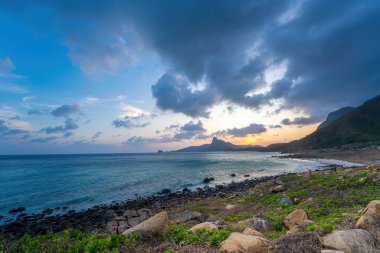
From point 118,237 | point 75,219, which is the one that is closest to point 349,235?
point 118,237

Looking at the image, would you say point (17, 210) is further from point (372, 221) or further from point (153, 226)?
point (372, 221)

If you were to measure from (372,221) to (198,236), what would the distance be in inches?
262

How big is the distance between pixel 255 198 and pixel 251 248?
15.4 metres

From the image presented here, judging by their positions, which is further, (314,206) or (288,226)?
(314,206)

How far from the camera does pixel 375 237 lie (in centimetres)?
690

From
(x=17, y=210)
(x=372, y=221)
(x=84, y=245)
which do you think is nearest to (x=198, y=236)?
(x=84, y=245)

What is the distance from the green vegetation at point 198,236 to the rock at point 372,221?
498cm

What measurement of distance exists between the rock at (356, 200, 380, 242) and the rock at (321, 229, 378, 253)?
534mm

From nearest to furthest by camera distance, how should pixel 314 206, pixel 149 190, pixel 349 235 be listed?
pixel 349 235 → pixel 314 206 → pixel 149 190

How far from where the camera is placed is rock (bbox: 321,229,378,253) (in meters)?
6.21

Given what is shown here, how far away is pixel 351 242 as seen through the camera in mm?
6418

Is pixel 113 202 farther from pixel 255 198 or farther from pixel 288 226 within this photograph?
pixel 288 226

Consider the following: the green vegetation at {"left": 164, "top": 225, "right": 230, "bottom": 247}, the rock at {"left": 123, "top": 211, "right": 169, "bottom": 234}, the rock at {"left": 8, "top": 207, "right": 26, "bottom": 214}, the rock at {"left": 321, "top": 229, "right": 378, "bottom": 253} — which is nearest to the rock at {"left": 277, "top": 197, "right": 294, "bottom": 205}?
the rock at {"left": 321, "top": 229, "right": 378, "bottom": 253}

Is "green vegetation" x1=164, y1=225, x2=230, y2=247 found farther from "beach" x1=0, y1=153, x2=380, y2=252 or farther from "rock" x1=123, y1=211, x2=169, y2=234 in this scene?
"beach" x1=0, y1=153, x2=380, y2=252
